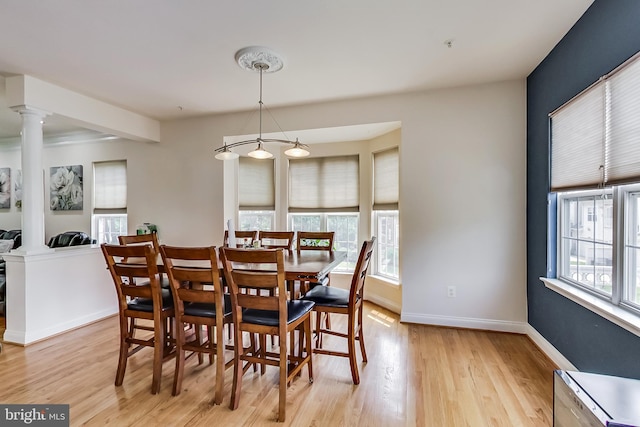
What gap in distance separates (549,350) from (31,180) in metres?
5.23

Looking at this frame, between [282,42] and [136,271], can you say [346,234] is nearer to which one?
[282,42]

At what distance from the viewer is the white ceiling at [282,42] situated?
6.81ft

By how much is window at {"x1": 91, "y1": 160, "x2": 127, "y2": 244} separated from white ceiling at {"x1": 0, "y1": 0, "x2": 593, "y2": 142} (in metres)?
Result: 1.81

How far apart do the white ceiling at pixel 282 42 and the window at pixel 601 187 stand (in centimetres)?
70

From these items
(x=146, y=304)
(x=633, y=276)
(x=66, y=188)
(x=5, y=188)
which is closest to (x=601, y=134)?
(x=633, y=276)

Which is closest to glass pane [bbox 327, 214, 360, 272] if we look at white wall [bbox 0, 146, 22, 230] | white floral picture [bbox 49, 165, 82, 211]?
white floral picture [bbox 49, 165, 82, 211]

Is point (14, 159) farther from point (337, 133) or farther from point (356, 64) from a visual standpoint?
point (356, 64)

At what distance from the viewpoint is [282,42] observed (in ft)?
8.14

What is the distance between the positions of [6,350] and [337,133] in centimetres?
418

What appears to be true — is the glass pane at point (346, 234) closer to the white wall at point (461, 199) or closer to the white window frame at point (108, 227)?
the white wall at point (461, 199)

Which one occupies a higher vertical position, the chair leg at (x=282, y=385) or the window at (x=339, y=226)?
the window at (x=339, y=226)

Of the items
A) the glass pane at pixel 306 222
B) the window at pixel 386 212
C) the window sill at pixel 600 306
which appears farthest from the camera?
the glass pane at pixel 306 222

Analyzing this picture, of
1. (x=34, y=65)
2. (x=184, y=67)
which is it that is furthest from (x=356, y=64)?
(x=34, y=65)

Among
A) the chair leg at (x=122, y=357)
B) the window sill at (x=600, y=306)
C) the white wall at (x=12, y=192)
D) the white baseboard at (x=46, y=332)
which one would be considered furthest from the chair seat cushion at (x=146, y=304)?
the white wall at (x=12, y=192)
